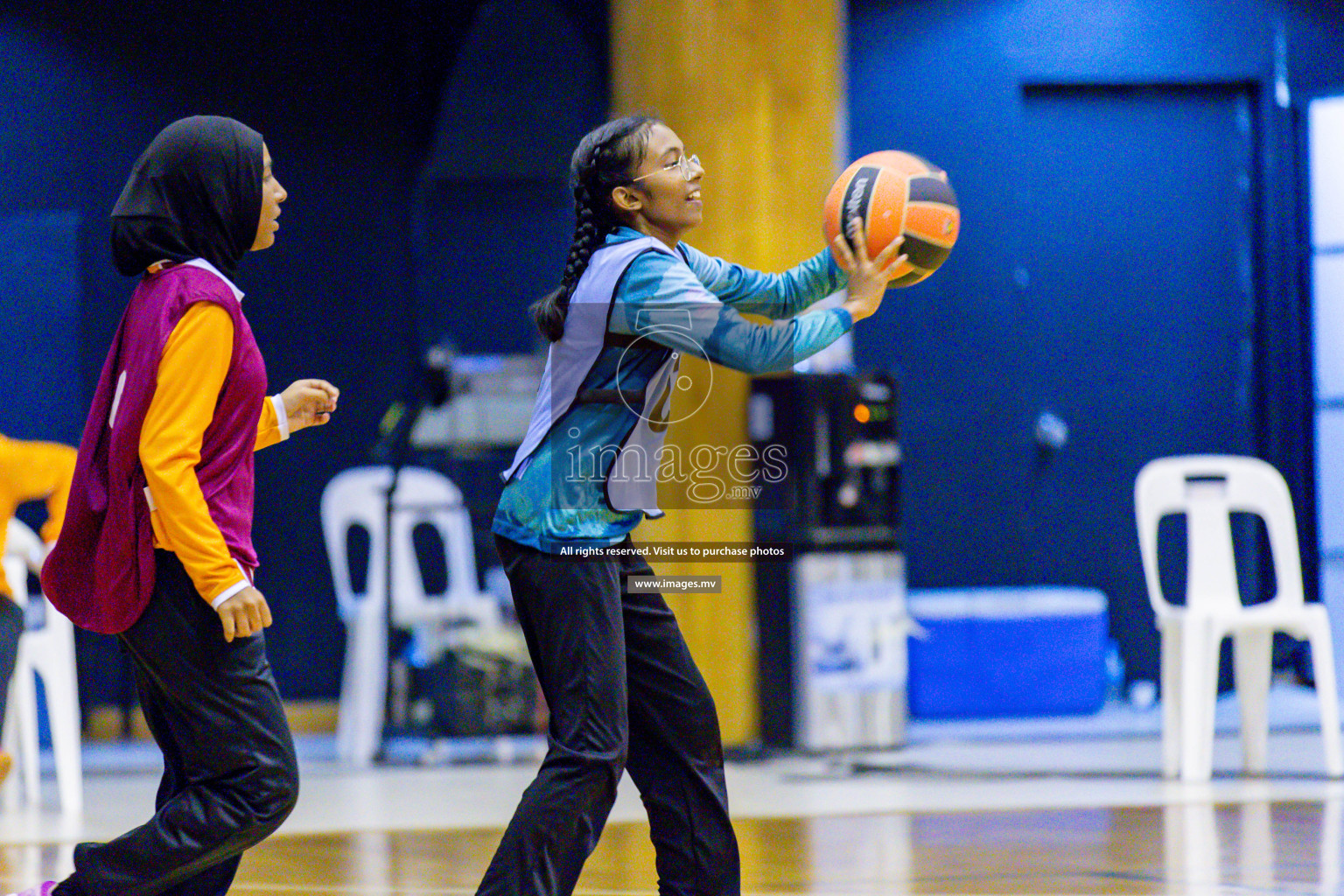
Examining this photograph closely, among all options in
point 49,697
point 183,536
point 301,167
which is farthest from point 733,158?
point 183,536

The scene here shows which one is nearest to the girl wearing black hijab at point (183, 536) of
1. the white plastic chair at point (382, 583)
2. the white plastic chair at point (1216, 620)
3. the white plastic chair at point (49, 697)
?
the white plastic chair at point (49, 697)

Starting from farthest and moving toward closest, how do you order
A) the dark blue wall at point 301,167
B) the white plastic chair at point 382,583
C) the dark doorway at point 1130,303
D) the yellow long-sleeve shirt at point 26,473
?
the dark doorway at point 1130,303
the dark blue wall at point 301,167
the white plastic chair at point 382,583
the yellow long-sleeve shirt at point 26,473

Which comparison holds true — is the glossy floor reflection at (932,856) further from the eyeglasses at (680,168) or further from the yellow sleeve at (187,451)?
the eyeglasses at (680,168)

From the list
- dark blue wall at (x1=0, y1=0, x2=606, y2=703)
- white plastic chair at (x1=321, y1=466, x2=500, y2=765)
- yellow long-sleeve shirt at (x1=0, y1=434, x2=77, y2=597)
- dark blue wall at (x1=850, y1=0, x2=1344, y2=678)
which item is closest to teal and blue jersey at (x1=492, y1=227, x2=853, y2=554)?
yellow long-sleeve shirt at (x1=0, y1=434, x2=77, y2=597)

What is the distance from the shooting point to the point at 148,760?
543cm

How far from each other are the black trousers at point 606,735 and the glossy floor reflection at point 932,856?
0.79 metres

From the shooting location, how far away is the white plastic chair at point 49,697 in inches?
171

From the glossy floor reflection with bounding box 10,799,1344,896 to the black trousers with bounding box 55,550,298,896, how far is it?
1.07m

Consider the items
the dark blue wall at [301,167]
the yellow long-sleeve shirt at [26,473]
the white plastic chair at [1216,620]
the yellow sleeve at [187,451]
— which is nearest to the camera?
the yellow sleeve at [187,451]

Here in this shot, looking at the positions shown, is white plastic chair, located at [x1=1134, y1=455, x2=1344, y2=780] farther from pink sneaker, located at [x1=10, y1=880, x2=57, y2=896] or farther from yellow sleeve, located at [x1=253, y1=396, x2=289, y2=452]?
pink sneaker, located at [x1=10, y1=880, x2=57, y2=896]

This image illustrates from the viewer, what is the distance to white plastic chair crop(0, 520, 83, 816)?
4336mm

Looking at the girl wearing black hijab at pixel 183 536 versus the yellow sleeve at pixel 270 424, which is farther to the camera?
the yellow sleeve at pixel 270 424

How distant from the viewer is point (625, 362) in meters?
2.28

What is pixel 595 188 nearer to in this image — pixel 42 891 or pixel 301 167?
pixel 42 891
